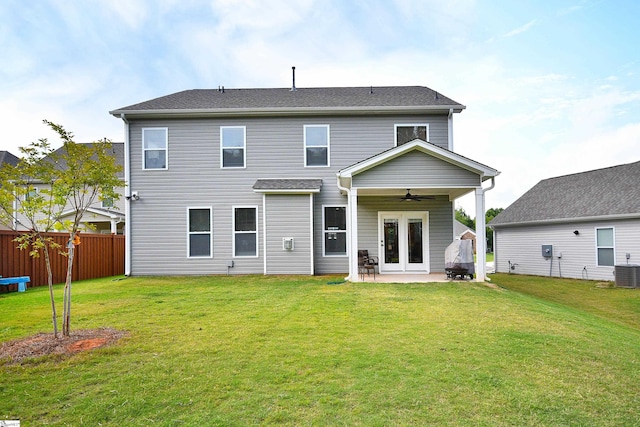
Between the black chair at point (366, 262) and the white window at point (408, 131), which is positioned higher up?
the white window at point (408, 131)

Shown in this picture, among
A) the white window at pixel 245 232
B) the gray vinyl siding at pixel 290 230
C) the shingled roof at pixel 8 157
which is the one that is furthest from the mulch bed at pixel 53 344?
the shingled roof at pixel 8 157

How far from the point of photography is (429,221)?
41.0 feet

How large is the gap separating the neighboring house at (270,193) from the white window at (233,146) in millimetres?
36

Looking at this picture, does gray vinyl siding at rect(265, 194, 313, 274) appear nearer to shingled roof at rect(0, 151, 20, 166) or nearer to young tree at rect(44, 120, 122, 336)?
young tree at rect(44, 120, 122, 336)

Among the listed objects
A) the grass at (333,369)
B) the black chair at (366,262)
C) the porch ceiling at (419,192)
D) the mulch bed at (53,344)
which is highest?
the porch ceiling at (419,192)

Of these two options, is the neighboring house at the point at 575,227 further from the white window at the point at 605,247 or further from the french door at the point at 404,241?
the french door at the point at 404,241

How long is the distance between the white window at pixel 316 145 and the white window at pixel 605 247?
11193 millimetres

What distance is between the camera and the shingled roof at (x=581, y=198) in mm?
13914

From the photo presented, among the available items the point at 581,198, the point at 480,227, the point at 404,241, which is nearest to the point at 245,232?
the point at 404,241

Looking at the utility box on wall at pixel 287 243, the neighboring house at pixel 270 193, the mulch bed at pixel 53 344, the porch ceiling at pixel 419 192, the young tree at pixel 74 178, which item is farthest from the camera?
the neighboring house at pixel 270 193

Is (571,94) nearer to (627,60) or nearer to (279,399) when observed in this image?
(627,60)

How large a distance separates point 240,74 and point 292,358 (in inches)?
670

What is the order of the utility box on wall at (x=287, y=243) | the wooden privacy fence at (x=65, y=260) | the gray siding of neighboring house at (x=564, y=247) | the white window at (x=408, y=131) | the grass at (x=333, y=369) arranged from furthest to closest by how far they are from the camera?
the gray siding of neighboring house at (x=564, y=247) < the white window at (x=408, y=131) < the utility box on wall at (x=287, y=243) < the wooden privacy fence at (x=65, y=260) < the grass at (x=333, y=369)

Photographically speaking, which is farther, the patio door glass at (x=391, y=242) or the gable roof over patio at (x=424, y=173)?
the patio door glass at (x=391, y=242)
